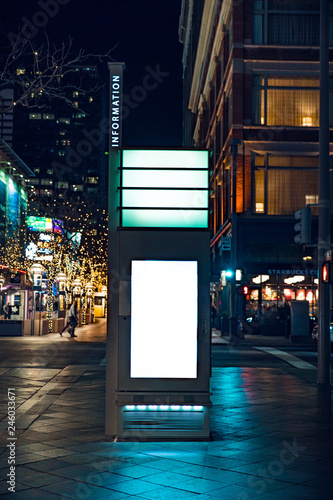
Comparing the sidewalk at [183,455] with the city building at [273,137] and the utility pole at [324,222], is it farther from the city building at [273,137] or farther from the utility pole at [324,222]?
the city building at [273,137]

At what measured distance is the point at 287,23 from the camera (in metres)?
41.5

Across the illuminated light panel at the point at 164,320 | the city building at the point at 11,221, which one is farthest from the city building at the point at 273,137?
the illuminated light panel at the point at 164,320

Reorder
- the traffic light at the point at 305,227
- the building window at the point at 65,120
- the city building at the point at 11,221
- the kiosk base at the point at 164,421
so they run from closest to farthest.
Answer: the kiosk base at the point at 164,421
the traffic light at the point at 305,227
the city building at the point at 11,221
the building window at the point at 65,120

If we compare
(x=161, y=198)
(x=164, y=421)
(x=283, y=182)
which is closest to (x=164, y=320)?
(x=164, y=421)

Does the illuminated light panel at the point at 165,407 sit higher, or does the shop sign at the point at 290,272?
the shop sign at the point at 290,272

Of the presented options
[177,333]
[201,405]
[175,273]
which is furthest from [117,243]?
[201,405]

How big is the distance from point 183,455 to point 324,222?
31.0 ft

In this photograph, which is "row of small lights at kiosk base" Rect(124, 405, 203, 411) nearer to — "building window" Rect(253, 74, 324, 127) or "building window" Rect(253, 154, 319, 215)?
"building window" Rect(253, 154, 319, 215)

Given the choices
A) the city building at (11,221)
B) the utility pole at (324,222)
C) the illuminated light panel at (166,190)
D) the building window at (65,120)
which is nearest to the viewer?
the illuminated light panel at (166,190)

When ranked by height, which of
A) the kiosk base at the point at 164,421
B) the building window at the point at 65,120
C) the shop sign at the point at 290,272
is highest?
the building window at the point at 65,120

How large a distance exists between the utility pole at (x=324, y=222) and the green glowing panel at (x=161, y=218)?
7430 mm

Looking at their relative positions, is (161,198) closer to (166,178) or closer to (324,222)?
(166,178)

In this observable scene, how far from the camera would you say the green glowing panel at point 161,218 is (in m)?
9.50

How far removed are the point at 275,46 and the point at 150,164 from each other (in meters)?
34.1
